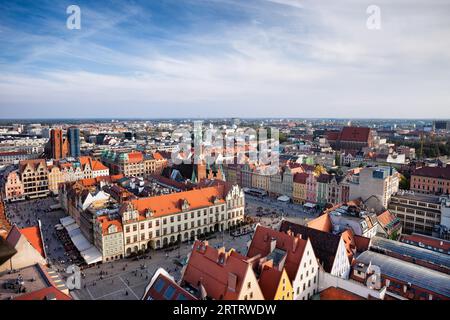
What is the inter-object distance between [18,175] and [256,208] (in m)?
52.4

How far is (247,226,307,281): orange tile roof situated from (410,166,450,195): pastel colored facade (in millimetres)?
53248

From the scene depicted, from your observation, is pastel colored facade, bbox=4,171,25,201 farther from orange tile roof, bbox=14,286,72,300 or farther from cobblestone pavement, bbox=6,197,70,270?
orange tile roof, bbox=14,286,72,300

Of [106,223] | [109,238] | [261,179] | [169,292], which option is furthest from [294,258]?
[261,179]

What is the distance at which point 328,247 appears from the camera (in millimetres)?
31375

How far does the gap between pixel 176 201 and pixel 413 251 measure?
30.9m

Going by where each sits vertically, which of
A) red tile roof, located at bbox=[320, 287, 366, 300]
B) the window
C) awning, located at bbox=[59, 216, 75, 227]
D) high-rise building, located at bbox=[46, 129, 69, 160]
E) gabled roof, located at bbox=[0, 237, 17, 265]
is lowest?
awning, located at bbox=[59, 216, 75, 227]

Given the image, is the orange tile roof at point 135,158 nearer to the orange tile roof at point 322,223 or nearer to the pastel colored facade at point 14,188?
the pastel colored facade at point 14,188

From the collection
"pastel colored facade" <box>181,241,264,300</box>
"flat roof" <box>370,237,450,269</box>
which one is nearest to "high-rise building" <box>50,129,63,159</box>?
"pastel colored facade" <box>181,241,264,300</box>

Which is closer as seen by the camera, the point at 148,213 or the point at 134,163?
the point at 148,213

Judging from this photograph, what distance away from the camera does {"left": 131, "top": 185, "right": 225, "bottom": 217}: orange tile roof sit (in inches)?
1784

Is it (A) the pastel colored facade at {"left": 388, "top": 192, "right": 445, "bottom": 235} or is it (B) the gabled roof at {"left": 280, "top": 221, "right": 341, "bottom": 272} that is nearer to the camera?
(B) the gabled roof at {"left": 280, "top": 221, "right": 341, "bottom": 272}

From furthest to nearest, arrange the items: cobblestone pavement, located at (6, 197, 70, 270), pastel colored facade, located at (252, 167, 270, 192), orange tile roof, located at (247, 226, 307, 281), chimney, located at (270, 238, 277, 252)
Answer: pastel colored facade, located at (252, 167, 270, 192), cobblestone pavement, located at (6, 197, 70, 270), chimney, located at (270, 238, 277, 252), orange tile roof, located at (247, 226, 307, 281)

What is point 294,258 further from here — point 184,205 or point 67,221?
point 67,221

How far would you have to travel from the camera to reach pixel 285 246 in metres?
29.1
